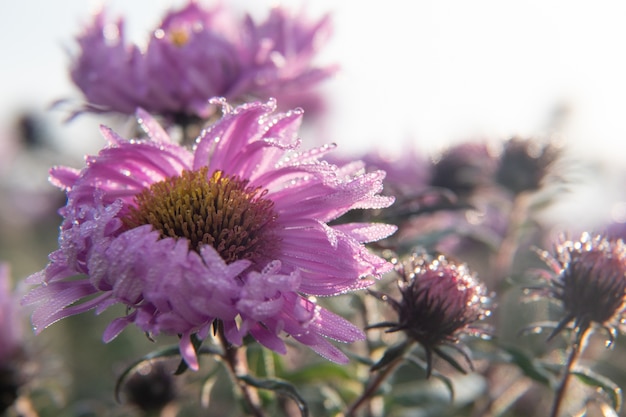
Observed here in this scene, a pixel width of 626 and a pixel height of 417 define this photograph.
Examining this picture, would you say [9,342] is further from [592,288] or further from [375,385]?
[592,288]

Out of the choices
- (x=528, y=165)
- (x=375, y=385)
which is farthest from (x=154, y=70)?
(x=528, y=165)

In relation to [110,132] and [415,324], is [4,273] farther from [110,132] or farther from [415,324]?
[415,324]

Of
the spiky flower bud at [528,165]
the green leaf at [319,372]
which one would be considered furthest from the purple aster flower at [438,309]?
the spiky flower bud at [528,165]

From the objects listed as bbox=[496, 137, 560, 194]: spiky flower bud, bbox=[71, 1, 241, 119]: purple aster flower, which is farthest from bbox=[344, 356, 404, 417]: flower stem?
bbox=[496, 137, 560, 194]: spiky flower bud

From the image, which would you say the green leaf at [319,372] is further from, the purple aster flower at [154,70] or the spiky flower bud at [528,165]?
the spiky flower bud at [528,165]

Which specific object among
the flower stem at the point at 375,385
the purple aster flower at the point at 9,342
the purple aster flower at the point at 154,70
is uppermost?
the purple aster flower at the point at 154,70
